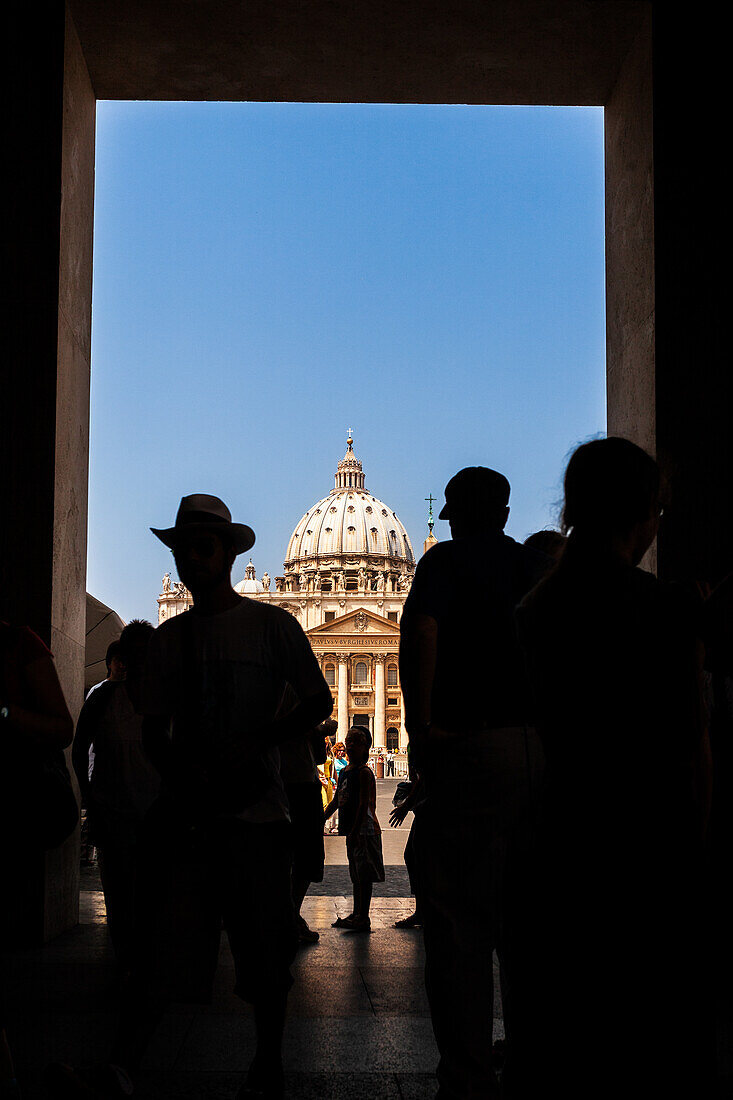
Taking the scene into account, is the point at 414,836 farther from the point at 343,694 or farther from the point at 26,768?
the point at 343,694

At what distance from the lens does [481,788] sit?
2744 millimetres

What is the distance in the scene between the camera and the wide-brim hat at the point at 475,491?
3.03 m

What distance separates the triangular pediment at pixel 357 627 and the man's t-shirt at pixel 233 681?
93.1m

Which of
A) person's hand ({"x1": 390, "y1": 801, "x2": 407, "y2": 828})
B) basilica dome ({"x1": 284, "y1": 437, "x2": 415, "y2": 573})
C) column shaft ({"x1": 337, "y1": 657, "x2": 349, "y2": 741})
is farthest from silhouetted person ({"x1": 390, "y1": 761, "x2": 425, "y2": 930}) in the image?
basilica dome ({"x1": 284, "y1": 437, "x2": 415, "y2": 573})

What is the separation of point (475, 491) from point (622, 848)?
4.86 feet

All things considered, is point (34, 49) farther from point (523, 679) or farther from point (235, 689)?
point (523, 679)

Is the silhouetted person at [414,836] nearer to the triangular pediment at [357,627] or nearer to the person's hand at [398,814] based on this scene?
the person's hand at [398,814]

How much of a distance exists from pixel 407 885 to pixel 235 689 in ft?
17.9

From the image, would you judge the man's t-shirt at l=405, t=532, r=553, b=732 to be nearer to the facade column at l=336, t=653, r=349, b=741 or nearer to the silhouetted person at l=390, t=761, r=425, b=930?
the silhouetted person at l=390, t=761, r=425, b=930

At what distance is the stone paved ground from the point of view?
2998 millimetres

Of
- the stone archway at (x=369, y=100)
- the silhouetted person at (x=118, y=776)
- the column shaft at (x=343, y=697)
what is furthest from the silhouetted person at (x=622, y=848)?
the column shaft at (x=343, y=697)

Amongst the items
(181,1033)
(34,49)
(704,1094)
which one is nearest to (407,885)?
(181,1033)

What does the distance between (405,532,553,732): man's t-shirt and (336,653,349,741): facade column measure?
89.8 m

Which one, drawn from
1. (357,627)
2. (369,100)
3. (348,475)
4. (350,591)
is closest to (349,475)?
(348,475)
